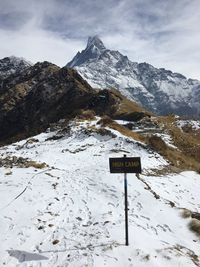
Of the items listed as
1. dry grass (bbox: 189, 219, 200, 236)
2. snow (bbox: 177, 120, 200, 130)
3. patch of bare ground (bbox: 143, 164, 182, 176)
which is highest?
snow (bbox: 177, 120, 200, 130)

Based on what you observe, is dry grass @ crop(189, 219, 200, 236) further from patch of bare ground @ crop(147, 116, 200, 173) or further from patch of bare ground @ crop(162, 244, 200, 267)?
patch of bare ground @ crop(147, 116, 200, 173)

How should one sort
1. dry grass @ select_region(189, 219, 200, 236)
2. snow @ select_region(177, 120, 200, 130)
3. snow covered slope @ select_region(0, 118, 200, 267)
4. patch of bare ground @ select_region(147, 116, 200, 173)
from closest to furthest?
snow covered slope @ select_region(0, 118, 200, 267)
dry grass @ select_region(189, 219, 200, 236)
patch of bare ground @ select_region(147, 116, 200, 173)
snow @ select_region(177, 120, 200, 130)

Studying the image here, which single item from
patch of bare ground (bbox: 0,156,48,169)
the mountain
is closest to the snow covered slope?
patch of bare ground (bbox: 0,156,48,169)

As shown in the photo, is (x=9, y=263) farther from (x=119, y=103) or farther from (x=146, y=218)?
(x=119, y=103)

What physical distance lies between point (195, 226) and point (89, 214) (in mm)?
5426

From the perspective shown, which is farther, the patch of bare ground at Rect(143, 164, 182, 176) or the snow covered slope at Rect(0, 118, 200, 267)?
the patch of bare ground at Rect(143, 164, 182, 176)

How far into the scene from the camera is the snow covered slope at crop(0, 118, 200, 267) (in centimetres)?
1506

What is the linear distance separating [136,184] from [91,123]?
23.7 metres

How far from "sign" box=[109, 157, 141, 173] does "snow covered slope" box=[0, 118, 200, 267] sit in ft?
10.2

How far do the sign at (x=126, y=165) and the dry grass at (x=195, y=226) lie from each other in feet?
16.2

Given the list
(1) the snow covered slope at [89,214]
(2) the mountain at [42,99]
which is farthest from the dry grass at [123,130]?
(2) the mountain at [42,99]

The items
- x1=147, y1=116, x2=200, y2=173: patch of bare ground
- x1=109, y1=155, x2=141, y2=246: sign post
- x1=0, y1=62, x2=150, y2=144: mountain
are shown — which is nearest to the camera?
x1=109, y1=155, x2=141, y2=246: sign post

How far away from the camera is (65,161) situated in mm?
32062

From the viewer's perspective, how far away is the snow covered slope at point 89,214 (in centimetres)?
1506
